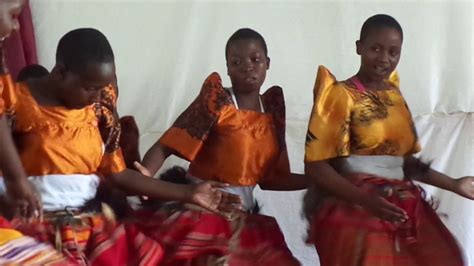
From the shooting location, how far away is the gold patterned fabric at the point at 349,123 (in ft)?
3.51

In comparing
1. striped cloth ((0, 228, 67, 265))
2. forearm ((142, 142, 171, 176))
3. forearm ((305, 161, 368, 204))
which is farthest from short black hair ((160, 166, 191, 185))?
striped cloth ((0, 228, 67, 265))

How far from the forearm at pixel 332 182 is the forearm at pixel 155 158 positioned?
0.65 feet

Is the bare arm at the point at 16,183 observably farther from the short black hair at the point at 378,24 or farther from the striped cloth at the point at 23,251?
the short black hair at the point at 378,24

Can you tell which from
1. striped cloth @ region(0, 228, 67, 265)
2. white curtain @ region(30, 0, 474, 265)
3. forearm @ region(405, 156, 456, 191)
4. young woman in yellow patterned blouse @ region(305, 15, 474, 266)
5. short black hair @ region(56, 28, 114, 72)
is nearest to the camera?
striped cloth @ region(0, 228, 67, 265)

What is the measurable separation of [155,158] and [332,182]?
246 mm

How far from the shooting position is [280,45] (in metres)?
1.54

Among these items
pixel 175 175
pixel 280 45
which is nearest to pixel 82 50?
pixel 175 175

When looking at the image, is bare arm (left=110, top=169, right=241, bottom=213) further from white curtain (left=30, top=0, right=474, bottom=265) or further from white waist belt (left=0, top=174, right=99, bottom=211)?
white curtain (left=30, top=0, right=474, bottom=265)

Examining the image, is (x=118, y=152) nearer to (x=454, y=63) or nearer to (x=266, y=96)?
(x=266, y=96)

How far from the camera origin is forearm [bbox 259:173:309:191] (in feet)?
3.89

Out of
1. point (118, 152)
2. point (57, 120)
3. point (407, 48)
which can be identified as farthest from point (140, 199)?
point (407, 48)

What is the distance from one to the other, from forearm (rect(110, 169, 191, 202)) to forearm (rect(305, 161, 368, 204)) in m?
0.17

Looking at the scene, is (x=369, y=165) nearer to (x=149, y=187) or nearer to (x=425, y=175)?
(x=425, y=175)

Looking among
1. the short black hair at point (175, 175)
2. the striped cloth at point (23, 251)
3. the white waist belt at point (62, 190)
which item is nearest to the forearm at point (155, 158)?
the short black hair at point (175, 175)
